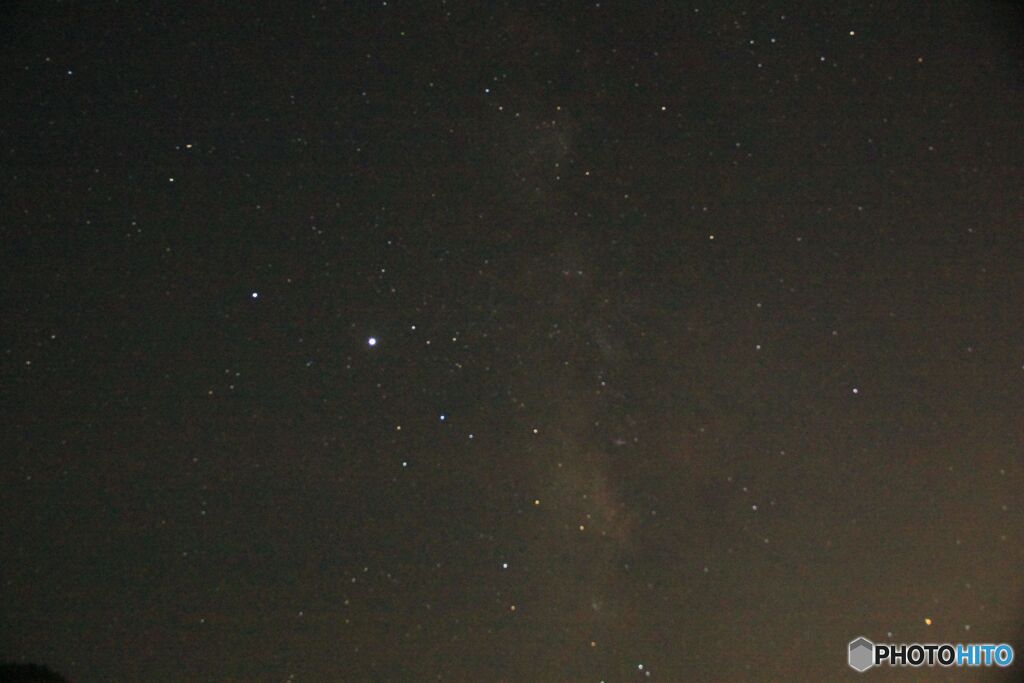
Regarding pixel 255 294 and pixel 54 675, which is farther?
pixel 54 675

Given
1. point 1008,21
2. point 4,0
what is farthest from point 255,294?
point 1008,21

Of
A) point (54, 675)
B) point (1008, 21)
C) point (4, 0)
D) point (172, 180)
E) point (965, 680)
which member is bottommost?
point (54, 675)

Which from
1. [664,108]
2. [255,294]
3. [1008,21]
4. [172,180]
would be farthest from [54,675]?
[1008,21]

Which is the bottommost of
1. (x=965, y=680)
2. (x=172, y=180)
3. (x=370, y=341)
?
(x=965, y=680)

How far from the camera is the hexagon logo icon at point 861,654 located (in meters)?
3.15

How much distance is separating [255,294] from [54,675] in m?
1.72

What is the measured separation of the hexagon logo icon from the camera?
10.3 feet

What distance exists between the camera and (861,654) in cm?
316

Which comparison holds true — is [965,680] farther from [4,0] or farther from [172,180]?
[4,0]

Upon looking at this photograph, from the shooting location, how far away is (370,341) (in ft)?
10.3

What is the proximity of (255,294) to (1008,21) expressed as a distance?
297 centimetres

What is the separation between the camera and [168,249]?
3090 millimetres

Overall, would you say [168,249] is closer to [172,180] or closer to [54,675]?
[172,180]

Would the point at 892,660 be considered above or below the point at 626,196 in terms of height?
below
